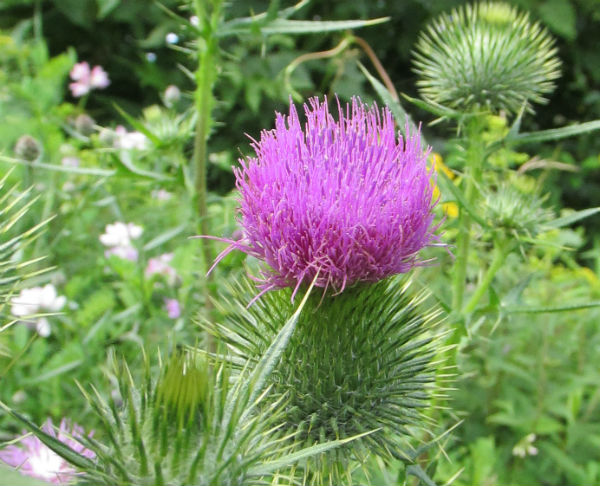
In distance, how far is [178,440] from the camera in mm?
1197

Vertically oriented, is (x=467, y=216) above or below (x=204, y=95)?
below

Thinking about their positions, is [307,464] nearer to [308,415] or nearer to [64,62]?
[308,415]

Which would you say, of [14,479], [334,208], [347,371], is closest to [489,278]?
[347,371]

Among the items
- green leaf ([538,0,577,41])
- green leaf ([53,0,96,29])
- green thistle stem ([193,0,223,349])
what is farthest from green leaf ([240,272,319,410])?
green leaf ([53,0,96,29])

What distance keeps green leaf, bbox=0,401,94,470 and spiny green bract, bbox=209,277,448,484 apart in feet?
1.68

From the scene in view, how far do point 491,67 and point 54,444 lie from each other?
6.41 feet

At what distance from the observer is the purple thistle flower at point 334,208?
156 cm

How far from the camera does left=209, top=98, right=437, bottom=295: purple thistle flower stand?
5.11ft

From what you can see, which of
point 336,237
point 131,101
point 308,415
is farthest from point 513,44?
point 131,101

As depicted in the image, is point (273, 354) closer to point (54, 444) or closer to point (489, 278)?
point (54, 444)

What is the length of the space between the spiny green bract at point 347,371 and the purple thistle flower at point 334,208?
0.39ft

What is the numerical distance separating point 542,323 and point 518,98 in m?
1.40

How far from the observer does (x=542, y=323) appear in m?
3.37

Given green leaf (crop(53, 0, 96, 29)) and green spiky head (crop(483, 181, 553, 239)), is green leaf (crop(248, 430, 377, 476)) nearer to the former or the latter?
green spiky head (crop(483, 181, 553, 239))
